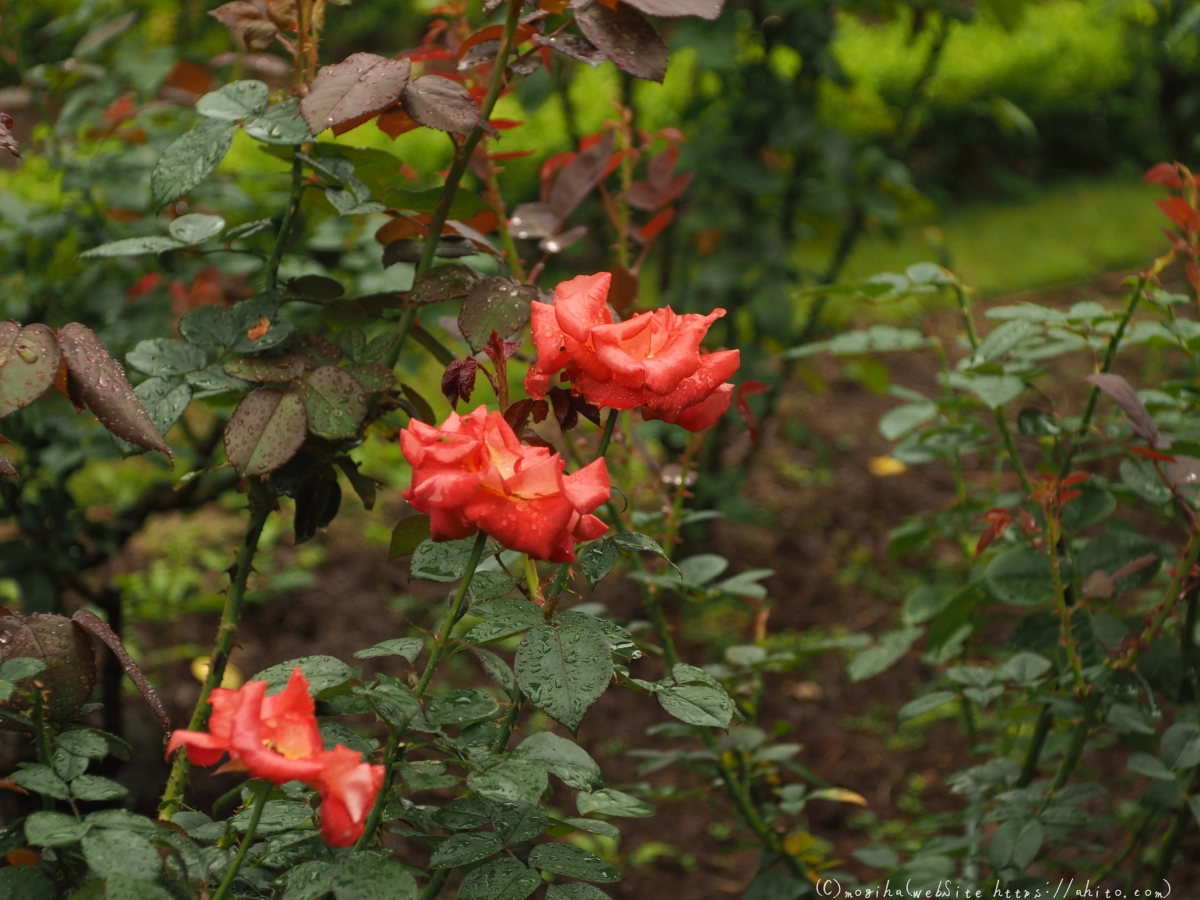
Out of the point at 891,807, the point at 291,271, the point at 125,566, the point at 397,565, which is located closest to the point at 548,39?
the point at 291,271

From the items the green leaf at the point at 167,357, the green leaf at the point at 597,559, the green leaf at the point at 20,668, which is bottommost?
the green leaf at the point at 20,668

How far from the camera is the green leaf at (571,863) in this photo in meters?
0.70

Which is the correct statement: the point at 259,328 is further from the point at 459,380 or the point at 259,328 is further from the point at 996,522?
the point at 996,522

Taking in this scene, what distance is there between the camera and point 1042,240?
5035mm

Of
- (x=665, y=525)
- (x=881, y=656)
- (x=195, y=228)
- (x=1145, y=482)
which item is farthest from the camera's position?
(x=881, y=656)

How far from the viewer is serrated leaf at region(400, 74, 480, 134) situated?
803 millimetres

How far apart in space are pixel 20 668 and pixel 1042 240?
5184 mm

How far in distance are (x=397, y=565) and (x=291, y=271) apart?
1589 mm

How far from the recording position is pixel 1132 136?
595cm

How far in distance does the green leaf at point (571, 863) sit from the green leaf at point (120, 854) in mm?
246

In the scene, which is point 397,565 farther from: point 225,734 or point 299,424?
point 225,734

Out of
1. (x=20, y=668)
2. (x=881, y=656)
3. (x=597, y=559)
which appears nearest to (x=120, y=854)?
(x=20, y=668)

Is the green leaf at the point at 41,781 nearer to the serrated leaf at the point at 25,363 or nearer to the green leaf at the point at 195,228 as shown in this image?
the serrated leaf at the point at 25,363

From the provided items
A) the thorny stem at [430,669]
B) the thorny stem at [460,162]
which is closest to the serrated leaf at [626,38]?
the thorny stem at [460,162]
